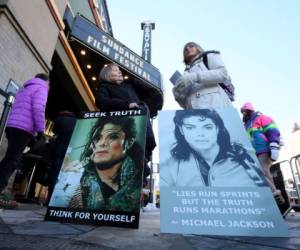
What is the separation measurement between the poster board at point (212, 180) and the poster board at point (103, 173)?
26 cm

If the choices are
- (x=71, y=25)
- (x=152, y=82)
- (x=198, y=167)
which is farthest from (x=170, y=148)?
(x=152, y=82)

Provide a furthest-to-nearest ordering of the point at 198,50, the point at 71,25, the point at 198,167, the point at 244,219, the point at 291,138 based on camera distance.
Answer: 1. the point at 291,138
2. the point at 71,25
3. the point at 198,50
4. the point at 198,167
5. the point at 244,219

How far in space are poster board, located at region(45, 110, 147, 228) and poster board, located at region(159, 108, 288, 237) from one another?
260 mm

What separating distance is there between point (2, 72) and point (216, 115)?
3.84 metres

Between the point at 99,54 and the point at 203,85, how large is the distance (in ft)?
20.3

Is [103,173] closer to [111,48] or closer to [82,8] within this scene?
[111,48]

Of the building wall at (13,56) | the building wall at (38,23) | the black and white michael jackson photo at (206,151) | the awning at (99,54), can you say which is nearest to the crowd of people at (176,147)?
the black and white michael jackson photo at (206,151)

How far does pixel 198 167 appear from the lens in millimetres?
1955

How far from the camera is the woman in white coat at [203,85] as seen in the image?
2.48 m

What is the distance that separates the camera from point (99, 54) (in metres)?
8.05

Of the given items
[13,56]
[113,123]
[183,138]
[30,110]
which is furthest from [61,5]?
[183,138]

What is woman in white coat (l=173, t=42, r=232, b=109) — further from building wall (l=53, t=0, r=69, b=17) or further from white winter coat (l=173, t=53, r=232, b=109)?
building wall (l=53, t=0, r=69, b=17)

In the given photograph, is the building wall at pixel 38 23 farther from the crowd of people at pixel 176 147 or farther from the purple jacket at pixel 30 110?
the crowd of people at pixel 176 147

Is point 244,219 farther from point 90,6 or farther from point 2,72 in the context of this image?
point 90,6
